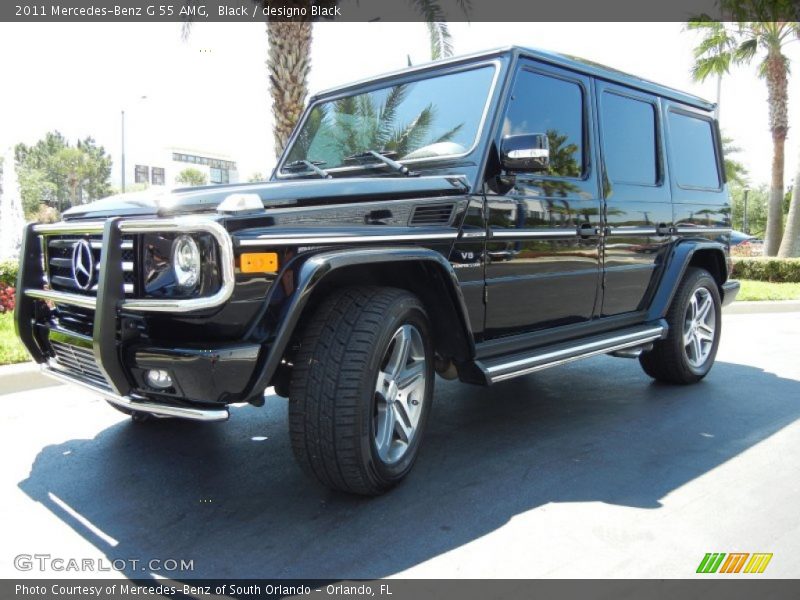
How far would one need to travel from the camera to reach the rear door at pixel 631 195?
4.55m

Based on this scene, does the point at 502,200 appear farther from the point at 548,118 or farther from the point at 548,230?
the point at 548,118

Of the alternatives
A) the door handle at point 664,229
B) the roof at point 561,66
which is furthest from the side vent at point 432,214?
the door handle at point 664,229

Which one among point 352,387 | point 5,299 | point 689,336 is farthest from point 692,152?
point 5,299

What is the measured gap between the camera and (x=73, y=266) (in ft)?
10.2

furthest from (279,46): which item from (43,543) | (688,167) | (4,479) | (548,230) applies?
(43,543)

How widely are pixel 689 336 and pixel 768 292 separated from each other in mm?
8507

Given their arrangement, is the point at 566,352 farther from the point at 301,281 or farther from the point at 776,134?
the point at 776,134

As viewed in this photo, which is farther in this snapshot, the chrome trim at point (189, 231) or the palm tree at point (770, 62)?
the palm tree at point (770, 62)

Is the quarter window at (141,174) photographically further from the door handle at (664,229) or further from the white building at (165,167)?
the door handle at (664,229)

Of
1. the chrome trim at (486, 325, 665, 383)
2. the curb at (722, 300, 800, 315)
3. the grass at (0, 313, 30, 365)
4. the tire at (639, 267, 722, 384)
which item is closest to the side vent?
the chrome trim at (486, 325, 665, 383)

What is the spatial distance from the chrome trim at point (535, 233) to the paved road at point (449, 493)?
121 cm

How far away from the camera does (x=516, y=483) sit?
333 centimetres

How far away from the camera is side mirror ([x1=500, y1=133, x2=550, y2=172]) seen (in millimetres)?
3365

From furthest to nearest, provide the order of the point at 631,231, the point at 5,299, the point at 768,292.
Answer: the point at 768,292
the point at 5,299
the point at 631,231
